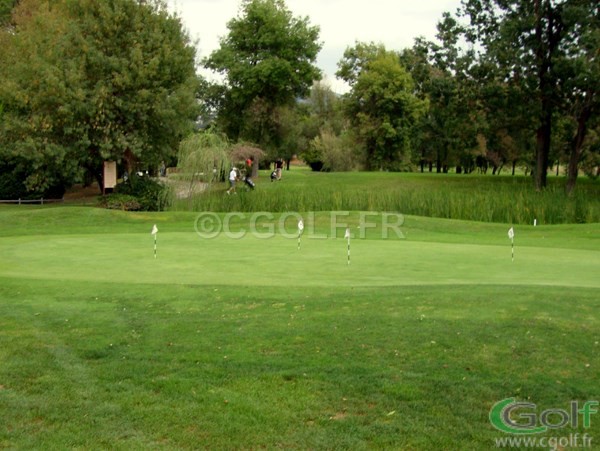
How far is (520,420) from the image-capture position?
5.06 metres

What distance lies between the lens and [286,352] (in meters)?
6.46

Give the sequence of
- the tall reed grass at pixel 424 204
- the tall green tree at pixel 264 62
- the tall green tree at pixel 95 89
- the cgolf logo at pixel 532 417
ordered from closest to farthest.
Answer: the cgolf logo at pixel 532 417 < the tall reed grass at pixel 424 204 < the tall green tree at pixel 95 89 < the tall green tree at pixel 264 62

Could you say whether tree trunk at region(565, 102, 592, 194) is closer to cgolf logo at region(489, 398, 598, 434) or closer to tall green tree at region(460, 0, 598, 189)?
tall green tree at region(460, 0, 598, 189)

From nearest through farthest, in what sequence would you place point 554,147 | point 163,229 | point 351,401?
point 351,401 → point 163,229 → point 554,147

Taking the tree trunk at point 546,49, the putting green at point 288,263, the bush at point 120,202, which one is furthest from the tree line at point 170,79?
the putting green at point 288,263

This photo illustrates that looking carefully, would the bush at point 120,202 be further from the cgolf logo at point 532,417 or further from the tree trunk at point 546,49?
the cgolf logo at point 532,417

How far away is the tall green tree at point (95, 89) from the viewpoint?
30.5 m

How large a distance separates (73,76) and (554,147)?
39.4 metres

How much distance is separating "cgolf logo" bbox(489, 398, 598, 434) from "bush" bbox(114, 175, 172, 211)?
26424mm

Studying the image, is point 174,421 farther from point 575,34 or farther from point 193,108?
point 575,34

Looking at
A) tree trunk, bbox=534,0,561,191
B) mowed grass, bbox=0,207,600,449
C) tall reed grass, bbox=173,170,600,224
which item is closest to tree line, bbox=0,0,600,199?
tree trunk, bbox=534,0,561,191

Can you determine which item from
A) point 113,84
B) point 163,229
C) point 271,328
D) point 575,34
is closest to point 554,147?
point 575,34

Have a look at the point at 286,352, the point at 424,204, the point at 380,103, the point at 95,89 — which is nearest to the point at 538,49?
the point at 424,204

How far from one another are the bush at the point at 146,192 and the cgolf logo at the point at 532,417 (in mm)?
26424
